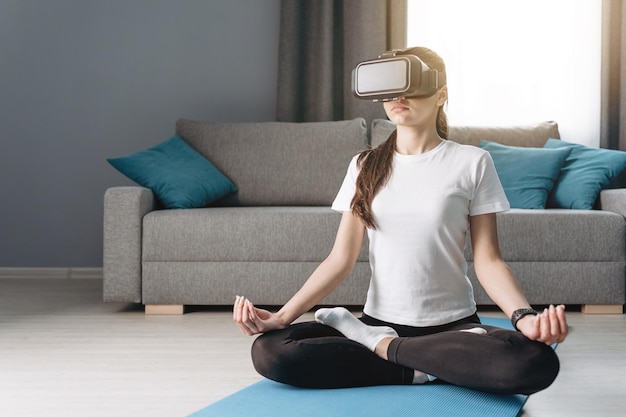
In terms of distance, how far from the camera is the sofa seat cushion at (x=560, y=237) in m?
2.71

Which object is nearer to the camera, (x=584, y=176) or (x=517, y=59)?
(x=584, y=176)

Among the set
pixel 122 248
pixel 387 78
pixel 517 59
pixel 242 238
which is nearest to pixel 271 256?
pixel 242 238

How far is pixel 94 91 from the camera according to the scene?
375 cm

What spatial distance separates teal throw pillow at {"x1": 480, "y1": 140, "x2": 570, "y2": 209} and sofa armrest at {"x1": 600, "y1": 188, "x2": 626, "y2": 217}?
22 centimetres

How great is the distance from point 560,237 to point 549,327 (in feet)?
5.24

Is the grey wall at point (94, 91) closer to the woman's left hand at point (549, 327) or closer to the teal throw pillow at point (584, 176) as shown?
the teal throw pillow at point (584, 176)

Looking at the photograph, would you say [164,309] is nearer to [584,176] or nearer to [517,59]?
[584,176]

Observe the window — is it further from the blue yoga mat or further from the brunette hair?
the blue yoga mat

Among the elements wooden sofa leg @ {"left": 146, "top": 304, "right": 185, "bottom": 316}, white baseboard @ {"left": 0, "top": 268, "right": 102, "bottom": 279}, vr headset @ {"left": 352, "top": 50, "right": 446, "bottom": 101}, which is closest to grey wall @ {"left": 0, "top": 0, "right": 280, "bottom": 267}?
white baseboard @ {"left": 0, "top": 268, "right": 102, "bottom": 279}

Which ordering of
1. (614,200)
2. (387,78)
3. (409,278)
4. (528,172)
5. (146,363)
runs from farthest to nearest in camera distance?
(528,172) → (614,200) → (146,363) → (409,278) → (387,78)

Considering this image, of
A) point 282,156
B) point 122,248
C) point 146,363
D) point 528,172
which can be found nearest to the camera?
point 146,363

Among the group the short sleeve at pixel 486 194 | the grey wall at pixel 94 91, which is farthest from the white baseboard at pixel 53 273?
the short sleeve at pixel 486 194

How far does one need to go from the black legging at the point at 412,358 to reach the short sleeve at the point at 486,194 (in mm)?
238

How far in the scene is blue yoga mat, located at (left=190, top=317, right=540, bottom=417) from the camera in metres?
1.35
